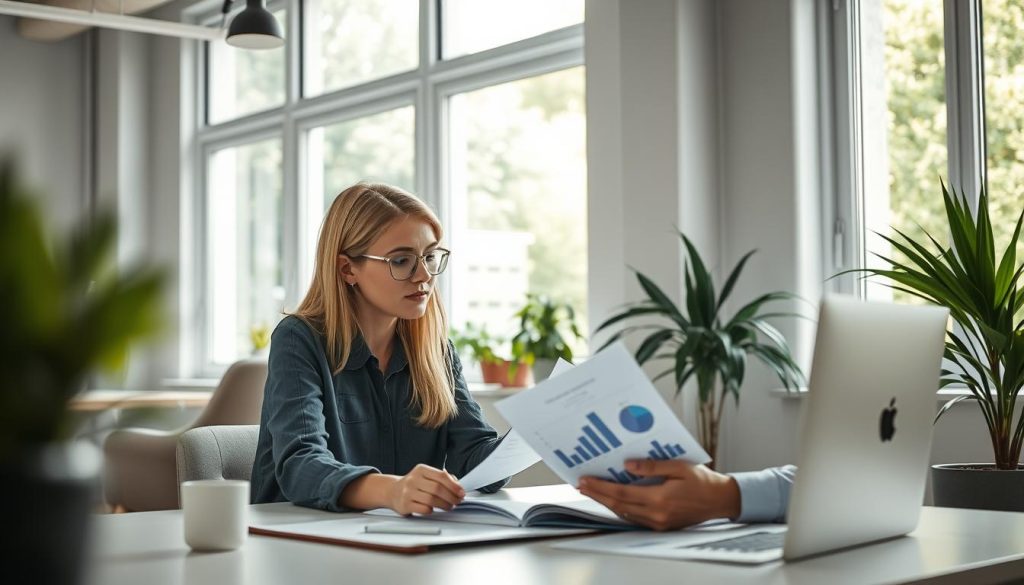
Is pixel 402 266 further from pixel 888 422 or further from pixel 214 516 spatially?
pixel 888 422

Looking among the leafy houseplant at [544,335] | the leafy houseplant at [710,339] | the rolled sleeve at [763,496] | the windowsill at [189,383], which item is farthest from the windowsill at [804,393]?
the windowsill at [189,383]

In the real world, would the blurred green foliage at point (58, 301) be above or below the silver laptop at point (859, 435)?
above

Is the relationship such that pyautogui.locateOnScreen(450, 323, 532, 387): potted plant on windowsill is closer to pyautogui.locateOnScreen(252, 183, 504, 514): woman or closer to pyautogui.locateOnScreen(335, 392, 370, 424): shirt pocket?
pyautogui.locateOnScreen(252, 183, 504, 514): woman

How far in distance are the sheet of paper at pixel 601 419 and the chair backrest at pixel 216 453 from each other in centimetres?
83

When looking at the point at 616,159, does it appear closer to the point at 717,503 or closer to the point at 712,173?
the point at 712,173

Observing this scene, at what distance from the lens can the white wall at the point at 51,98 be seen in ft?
21.8

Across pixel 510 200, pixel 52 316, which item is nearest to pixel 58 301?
pixel 52 316

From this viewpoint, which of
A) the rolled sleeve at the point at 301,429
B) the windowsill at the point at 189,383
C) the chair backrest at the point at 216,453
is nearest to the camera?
the rolled sleeve at the point at 301,429

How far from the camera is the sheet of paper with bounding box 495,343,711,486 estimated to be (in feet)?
4.01

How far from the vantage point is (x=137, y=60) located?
6684mm

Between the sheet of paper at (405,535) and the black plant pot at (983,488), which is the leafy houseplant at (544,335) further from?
the sheet of paper at (405,535)

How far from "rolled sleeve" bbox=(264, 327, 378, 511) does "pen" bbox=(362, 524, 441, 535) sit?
26 centimetres

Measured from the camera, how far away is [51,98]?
6.80m

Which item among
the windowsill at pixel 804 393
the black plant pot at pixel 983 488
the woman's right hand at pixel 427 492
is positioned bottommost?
→ the black plant pot at pixel 983 488
